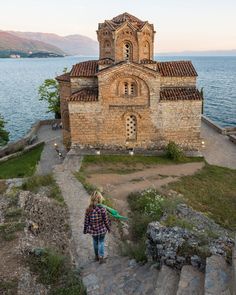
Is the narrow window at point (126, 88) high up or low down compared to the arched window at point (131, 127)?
up

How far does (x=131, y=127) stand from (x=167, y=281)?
17.2m

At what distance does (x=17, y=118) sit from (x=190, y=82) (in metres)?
39.6

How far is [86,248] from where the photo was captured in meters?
10.9

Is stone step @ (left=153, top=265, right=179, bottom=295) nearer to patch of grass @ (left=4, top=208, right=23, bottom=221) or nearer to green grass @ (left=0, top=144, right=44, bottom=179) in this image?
patch of grass @ (left=4, top=208, right=23, bottom=221)

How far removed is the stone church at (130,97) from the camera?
77.4 feet

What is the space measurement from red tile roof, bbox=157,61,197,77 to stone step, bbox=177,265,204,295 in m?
18.4

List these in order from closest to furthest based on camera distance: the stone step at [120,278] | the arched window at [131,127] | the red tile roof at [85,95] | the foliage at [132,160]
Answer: the stone step at [120,278] → the foliage at [132,160] → the red tile roof at [85,95] → the arched window at [131,127]

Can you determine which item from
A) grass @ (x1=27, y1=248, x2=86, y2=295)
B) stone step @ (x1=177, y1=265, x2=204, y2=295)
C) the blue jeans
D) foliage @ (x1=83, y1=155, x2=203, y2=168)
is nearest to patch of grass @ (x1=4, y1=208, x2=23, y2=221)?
grass @ (x1=27, y1=248, x2=86, y2=295)

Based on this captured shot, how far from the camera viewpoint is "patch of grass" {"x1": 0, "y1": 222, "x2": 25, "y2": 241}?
10.5 meters

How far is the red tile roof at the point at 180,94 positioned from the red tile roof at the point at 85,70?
17.2ft

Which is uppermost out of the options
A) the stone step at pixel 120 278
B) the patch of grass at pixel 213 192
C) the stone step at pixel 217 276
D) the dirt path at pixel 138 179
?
the stone step at pixel 217 276

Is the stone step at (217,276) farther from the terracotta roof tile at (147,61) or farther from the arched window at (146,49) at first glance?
the arched window at (146,49)

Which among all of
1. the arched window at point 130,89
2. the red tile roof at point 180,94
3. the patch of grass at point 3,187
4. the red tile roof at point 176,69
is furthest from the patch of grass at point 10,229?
the red tile roof at point 176,69

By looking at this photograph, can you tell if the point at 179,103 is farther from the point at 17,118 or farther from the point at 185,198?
the point at 17,118
